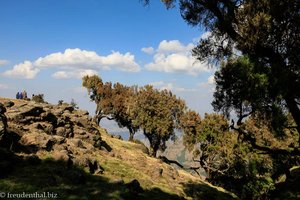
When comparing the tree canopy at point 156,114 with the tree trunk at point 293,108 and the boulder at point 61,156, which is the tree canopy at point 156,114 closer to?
the boulder at point 61,156

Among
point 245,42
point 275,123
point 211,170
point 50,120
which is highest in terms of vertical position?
point 245,42

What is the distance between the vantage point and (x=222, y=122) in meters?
57.8

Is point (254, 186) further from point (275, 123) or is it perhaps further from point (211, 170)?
point (275, 123)

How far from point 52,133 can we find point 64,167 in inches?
443

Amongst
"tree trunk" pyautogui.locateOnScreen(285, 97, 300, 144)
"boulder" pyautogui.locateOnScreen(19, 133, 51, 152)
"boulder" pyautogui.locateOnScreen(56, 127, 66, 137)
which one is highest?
"tree trunk" pyautogui.locateOnScreen(285, 97, 300, 144)

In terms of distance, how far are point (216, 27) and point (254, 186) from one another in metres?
29.3

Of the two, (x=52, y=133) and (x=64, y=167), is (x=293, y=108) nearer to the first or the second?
(x=64, y=167)

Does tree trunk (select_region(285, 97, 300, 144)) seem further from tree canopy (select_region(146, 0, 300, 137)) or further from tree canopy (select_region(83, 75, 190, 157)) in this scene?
tree canopy (select_region(83, 75, 190, 157))

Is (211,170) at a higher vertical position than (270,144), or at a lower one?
lower

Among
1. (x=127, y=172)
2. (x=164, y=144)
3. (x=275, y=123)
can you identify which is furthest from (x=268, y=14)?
(x=164, y=144)

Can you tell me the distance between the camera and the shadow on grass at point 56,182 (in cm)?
1972

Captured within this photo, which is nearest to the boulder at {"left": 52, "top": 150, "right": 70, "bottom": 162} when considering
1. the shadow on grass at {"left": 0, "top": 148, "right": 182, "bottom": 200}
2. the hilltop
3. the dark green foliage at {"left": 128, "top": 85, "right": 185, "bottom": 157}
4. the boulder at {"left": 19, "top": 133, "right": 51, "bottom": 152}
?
the hilltop

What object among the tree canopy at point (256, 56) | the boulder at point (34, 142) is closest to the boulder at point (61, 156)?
the boulder at point (34, 142)

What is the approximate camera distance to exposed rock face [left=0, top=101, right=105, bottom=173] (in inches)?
1089
